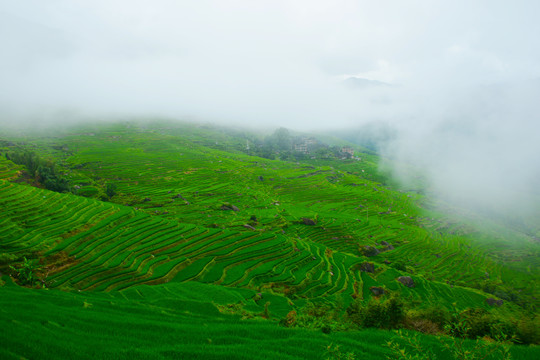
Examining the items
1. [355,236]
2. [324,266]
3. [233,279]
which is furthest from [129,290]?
[355,236]

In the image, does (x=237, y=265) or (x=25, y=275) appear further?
(x=237, y=265)

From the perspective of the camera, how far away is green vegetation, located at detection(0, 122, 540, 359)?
10.8 metres

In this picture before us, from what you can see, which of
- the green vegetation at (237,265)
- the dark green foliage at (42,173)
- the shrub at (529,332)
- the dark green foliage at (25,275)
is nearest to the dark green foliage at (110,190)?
the green vegetation at (237,265)

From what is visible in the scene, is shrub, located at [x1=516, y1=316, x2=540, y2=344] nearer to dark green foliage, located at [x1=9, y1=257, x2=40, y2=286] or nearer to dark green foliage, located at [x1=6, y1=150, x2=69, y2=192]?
dark green foliage, located at [x1=9, y1=257, x2=40, y2=286]

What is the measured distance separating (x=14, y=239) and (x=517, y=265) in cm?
11680

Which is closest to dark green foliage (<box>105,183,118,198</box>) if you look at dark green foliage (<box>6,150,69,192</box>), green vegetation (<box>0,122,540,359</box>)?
green vegetation (<box>0,122,540,359</box>)

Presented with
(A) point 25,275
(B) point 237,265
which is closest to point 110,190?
(A) point 25,275

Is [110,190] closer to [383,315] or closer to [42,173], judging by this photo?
[42,173]

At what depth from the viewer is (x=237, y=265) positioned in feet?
135

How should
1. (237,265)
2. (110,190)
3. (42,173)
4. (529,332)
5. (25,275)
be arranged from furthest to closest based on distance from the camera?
(110,190), (42,173), (237,265), (25,275), (529,332)

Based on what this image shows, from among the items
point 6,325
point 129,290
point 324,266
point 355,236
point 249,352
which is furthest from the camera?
point 355,236

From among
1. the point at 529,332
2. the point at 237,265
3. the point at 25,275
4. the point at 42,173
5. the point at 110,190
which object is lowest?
the point at 237,265

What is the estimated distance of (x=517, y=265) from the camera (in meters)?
74.9

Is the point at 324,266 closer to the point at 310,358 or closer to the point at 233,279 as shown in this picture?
the point at 233,279
